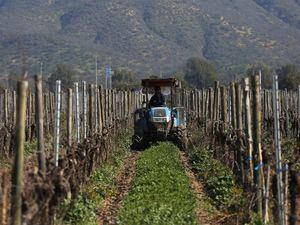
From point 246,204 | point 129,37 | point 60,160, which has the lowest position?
point 246,204

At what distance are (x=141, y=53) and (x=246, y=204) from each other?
120521 millimetres

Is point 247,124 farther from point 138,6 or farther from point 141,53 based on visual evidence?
point 138,6

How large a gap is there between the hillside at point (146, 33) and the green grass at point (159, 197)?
90488mm

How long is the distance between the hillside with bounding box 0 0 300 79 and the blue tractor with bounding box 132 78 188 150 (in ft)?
273

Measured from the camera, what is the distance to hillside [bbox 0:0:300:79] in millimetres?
121188

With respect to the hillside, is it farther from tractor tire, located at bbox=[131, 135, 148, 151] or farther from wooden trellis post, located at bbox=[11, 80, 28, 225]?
wooden trellis post, located at bbox=[11, 80, 28, 225]

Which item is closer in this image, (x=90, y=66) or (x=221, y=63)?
(x=90, y=66)

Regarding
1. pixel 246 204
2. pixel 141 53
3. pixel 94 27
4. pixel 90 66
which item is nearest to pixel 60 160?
pixel 246 204

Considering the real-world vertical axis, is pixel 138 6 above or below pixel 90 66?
above

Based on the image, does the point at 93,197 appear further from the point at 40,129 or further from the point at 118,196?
the point at 40,129

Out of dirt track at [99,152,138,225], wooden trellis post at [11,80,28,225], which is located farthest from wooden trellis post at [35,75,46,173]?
dirt track at [99,152,138,225]

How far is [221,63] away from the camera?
426 feet

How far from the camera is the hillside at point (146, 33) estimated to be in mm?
121188

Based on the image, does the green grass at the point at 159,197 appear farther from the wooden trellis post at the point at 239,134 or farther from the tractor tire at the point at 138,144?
the tractor tire at the point at 138,144
